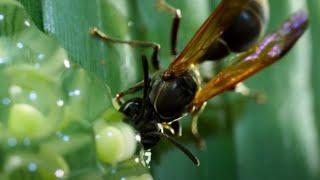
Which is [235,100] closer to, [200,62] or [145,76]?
[200,62]

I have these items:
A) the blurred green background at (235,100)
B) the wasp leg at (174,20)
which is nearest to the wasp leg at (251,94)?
the blurred green background at (235,100)

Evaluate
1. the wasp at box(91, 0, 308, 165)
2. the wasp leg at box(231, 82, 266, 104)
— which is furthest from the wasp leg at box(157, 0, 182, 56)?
the wasp leg at box(231, 82, 266, 104)

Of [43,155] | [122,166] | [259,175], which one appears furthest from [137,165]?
[259,175]

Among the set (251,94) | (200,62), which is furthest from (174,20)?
(251,94)

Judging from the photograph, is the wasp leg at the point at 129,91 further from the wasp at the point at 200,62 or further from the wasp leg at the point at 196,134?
the wasp leg at the point at 196,134

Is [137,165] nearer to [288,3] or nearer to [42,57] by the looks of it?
[42,57]

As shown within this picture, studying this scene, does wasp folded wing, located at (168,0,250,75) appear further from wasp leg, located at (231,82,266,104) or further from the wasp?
wasp leg, located at (231,82,266,104)

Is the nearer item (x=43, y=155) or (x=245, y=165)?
(x=43, y=155)
